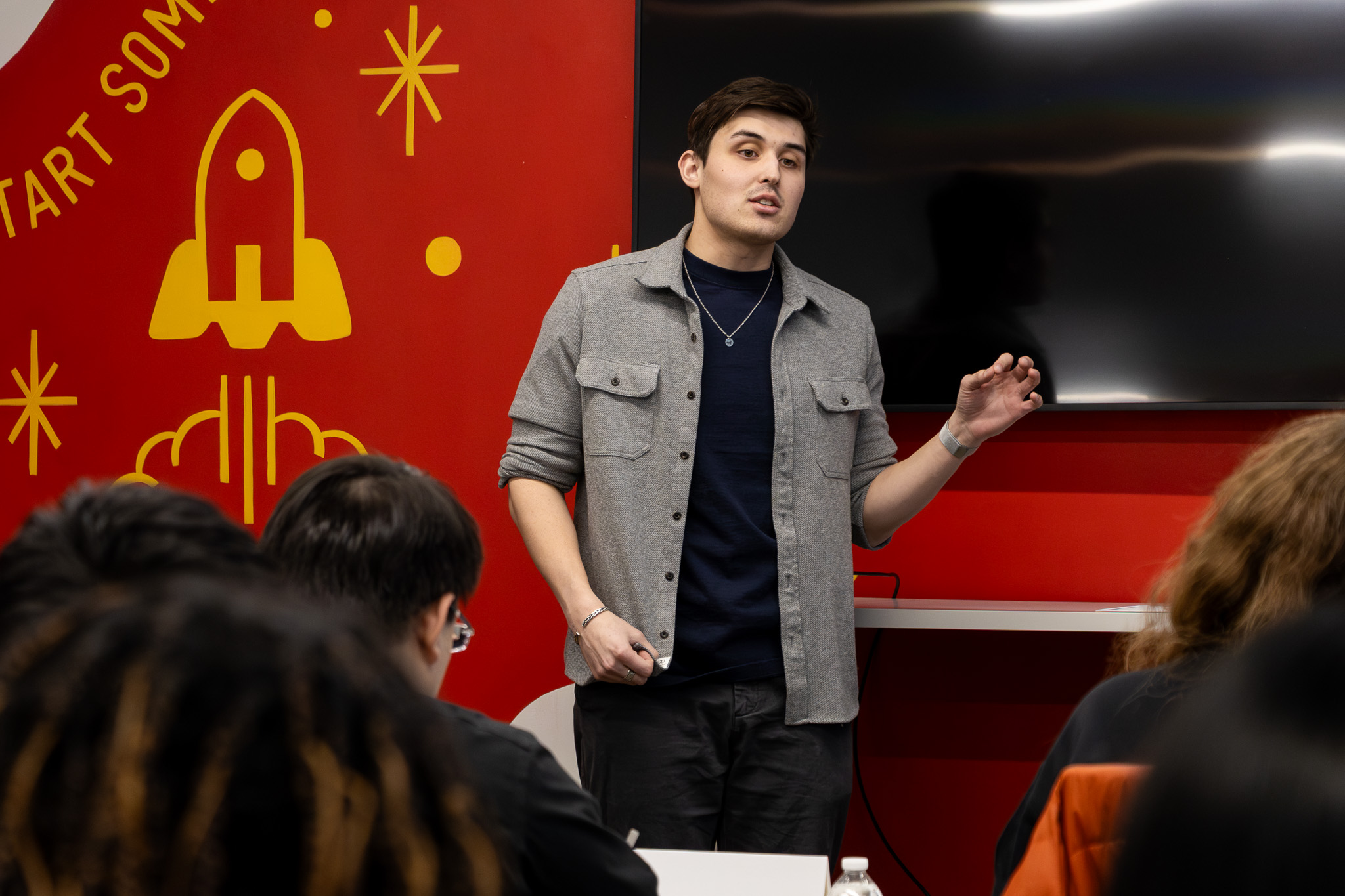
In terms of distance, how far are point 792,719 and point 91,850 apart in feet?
5.59

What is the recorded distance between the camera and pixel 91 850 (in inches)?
14.8

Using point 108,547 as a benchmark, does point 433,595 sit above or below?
below

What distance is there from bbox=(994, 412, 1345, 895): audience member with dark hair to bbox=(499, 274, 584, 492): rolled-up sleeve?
3.54 ft

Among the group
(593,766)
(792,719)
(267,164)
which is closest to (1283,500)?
(792,719)

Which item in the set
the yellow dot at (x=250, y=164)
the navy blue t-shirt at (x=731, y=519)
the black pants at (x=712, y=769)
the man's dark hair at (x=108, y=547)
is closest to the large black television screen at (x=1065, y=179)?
the navy blue t-shirt at (x=731, y=519)

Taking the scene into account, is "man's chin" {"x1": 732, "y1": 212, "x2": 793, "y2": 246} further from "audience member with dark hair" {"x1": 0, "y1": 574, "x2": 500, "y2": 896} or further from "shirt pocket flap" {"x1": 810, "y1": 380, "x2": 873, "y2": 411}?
"audience member with dark hair" {"x1": 0, "y1": 574, "x2": 500, "y2": 896}

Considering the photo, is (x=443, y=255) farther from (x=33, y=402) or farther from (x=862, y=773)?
(x=862, y=773)

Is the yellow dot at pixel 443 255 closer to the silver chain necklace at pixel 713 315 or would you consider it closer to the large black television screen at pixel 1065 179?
the large black television screen at pixel 1065 179

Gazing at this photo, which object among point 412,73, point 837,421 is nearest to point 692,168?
point 837,421

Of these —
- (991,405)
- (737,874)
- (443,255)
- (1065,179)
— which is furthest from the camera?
(443,255)

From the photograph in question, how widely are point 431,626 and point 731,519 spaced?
3.09ft

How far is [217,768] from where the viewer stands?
1.22 feet

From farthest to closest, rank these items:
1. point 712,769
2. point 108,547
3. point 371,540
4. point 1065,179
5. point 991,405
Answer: point 1065,179 < point 991,405 < point 712,769 < point 371,540 < point 108,547

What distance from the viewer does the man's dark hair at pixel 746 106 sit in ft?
7.08
